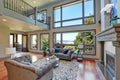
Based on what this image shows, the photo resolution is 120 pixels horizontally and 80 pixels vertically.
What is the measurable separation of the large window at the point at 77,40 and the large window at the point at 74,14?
0.80 meters

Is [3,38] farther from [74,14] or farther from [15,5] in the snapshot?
[74,14]

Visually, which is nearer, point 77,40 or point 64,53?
point 64,53

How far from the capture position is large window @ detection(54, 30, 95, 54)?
6.96 metres

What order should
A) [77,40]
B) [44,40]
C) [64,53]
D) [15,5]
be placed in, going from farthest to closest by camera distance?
[44,40] → [77,40] → [15,5] → [64,53]

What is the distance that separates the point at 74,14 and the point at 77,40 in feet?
7.01

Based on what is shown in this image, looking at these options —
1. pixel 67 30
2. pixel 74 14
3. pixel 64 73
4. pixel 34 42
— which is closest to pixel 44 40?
pixel 34 42

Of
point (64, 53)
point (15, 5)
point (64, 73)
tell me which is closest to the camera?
point (64, 73)

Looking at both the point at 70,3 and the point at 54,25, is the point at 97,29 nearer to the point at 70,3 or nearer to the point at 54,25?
the point at 70,3

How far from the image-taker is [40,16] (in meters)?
9.42

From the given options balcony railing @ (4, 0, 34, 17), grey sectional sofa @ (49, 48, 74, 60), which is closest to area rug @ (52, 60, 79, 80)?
grey sectional sofa @ (49, 48, 74, 60)

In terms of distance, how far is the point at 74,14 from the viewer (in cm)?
776

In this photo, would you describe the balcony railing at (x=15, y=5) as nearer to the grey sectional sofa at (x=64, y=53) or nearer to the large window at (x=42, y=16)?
the large window at (x=42, y=16)

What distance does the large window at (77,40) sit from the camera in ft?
22.8

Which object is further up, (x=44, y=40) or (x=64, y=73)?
(x=44, y=40)
